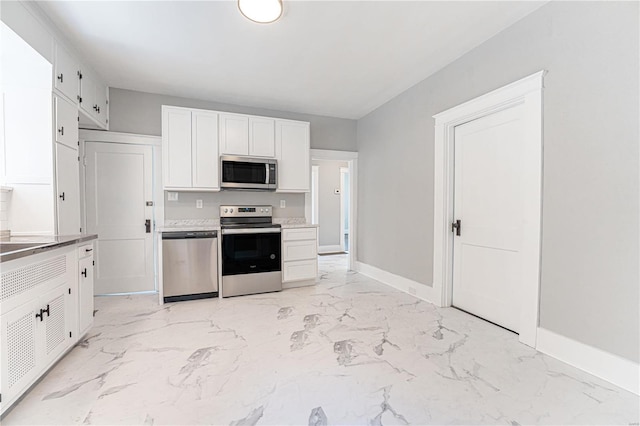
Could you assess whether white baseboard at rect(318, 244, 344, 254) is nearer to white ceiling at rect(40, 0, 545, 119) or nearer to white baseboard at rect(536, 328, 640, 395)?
white ceiling at rect(40, 0, 545, 119)

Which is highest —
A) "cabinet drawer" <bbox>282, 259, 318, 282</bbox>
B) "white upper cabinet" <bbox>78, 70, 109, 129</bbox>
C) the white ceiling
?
the white ceiling

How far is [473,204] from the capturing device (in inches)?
115

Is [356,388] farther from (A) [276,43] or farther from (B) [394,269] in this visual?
(A) [276,43]

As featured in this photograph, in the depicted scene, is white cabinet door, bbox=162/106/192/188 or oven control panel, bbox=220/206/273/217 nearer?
white cabinet door, bbox=162/106/192/188

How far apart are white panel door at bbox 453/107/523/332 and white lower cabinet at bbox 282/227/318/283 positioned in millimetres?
1794

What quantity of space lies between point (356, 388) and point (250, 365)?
751 mm

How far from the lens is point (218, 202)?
407 cm

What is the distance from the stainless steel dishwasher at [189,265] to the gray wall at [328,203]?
3676 millimetres

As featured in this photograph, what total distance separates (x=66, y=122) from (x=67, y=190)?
61 cm

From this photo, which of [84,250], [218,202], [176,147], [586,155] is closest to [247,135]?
[176,147]

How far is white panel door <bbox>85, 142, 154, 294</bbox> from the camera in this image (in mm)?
3578

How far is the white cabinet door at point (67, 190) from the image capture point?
251 cm

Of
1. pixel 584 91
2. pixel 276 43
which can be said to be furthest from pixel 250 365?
pixel 584 91

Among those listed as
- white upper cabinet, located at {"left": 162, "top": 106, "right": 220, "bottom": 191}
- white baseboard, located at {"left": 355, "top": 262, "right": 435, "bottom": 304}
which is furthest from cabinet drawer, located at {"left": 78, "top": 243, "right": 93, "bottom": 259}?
white baseboard, located at {"left": 355, "top": 262, "right": 435, "bottom": 304}
